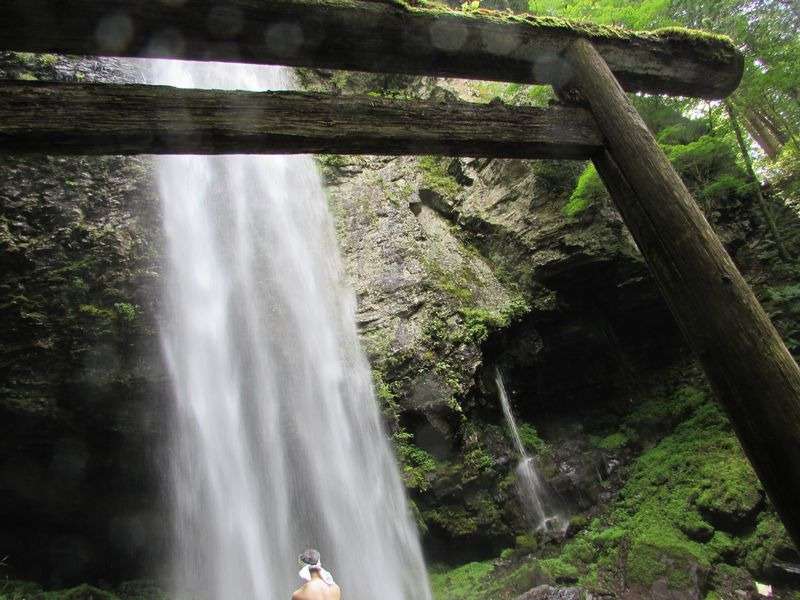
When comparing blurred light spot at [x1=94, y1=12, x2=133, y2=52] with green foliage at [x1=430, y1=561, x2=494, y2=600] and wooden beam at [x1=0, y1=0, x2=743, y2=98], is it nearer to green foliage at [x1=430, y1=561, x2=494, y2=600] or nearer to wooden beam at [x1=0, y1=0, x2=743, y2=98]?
wooden beam at [x1=0, y1=0, x2=743, y2=98]

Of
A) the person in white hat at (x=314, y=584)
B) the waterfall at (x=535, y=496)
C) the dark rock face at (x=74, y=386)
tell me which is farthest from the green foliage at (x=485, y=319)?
the dark rock face at (x=74, y=386)

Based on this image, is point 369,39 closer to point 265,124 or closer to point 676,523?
point 265,124

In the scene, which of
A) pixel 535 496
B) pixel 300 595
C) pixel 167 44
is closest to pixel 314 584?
pixel 300 595

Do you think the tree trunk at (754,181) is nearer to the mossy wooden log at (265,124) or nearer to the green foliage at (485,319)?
the green foliage at (485,319)

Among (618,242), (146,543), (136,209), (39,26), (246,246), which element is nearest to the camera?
(39,26)

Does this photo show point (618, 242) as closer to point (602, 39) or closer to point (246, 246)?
point (602, 39)

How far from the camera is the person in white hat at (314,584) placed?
3.93 metres

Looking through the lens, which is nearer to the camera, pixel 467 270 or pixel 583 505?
pixel 583 505

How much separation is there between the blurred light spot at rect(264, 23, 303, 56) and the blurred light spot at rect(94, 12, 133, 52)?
28.8 inches

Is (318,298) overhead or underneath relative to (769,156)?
underneath

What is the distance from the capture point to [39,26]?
2516 millimetres

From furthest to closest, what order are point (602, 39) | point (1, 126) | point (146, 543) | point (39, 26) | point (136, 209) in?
1. point (136, 209)
2. point (146, 543)
3. point (602, 39)
4. point (39, 26)
5. point (1, 126)

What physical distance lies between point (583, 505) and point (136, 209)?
916cm

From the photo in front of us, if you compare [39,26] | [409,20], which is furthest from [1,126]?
[409,20]
